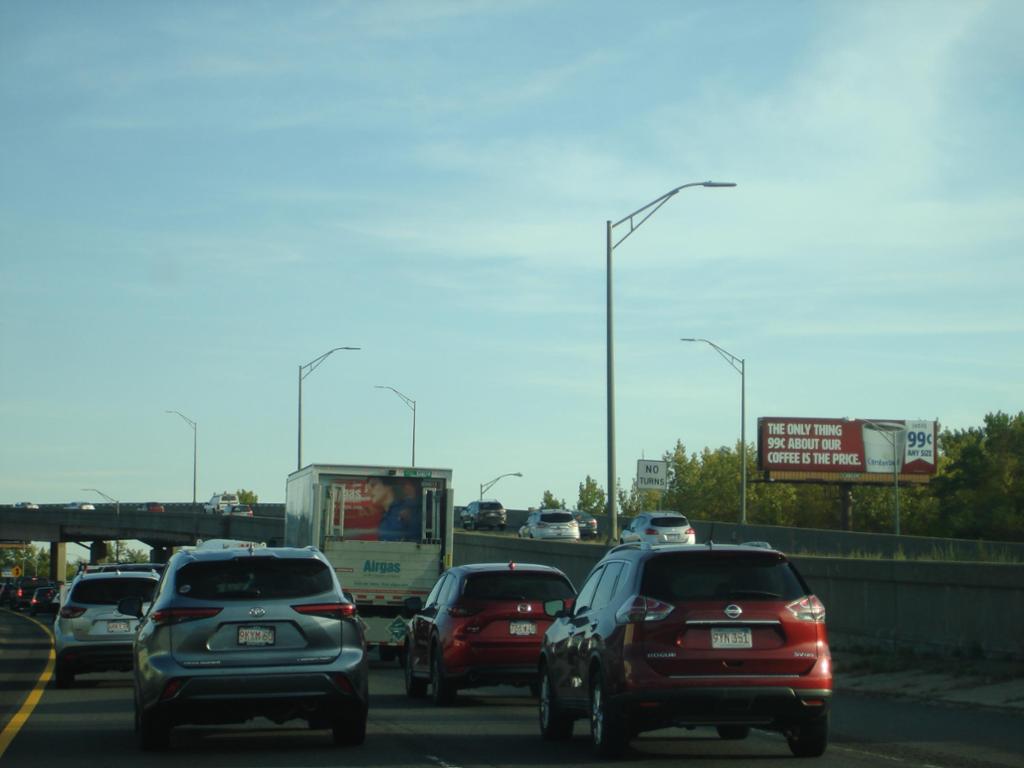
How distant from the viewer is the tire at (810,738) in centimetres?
1250

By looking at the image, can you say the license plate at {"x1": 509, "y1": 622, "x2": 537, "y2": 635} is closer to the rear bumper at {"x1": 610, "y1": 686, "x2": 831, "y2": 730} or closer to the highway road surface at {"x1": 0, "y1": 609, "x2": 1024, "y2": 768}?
the highway road surface at {"x1": 0, "y1": 609, "x2": 1024, "y2": 768}

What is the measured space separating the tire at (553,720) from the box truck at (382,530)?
11.7m

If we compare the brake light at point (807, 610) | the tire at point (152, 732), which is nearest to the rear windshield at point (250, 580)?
the tire at point (152, 732)

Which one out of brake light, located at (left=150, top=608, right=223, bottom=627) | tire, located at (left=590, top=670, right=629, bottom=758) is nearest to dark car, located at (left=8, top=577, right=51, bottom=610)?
brake light, located at (left=150, top=608, right=223, bottom=627)

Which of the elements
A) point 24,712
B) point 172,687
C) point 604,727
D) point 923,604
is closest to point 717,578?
point 604,727

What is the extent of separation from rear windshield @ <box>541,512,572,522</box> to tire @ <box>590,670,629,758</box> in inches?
1936

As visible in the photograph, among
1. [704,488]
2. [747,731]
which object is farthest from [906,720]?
[704,488]

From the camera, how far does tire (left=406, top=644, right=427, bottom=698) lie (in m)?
19.4

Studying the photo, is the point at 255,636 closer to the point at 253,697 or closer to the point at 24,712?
the point at 253,697

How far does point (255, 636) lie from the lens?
12539 mm

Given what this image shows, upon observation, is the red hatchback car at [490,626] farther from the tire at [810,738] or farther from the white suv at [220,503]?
the white suv at [220,503]

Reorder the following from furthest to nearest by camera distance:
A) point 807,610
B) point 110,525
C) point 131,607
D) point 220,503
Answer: point 110,525 < point 220,503 < point 131,607 < point 807,610

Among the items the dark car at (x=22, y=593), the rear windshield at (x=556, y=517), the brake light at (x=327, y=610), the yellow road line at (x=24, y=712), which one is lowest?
the dark car at (x=22, y=593)

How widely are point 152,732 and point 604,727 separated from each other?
386cm
